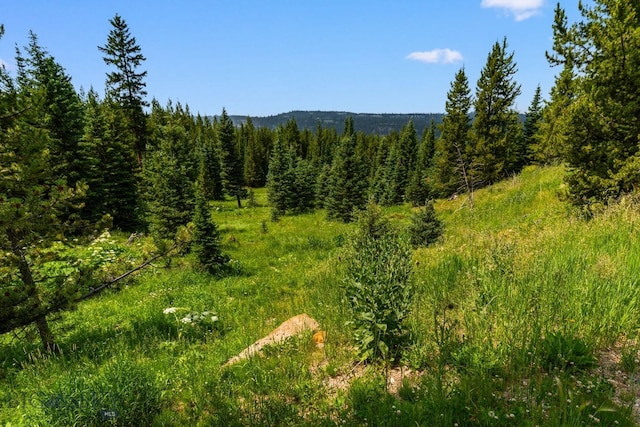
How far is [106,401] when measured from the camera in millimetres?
3824

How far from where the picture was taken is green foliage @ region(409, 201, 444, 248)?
1255 centimetres

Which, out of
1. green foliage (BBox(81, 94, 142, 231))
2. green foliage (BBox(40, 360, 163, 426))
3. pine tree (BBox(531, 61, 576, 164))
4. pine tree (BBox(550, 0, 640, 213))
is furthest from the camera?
green foliage (BBox(81, 94, 142, 231))

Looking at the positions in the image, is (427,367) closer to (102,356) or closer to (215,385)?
(215,385)

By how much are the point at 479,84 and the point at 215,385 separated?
3095 cm

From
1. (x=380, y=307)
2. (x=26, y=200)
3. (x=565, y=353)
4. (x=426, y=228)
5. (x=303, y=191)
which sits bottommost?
(x=303, y=191)

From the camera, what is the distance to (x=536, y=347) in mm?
→ 3330

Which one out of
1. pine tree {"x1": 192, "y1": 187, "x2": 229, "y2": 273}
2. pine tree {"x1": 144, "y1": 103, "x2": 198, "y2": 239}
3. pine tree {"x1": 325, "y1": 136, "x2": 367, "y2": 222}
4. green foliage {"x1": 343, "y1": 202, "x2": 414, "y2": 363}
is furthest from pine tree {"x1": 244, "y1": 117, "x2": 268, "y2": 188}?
green foliage {"x1": 343, "y1": 202, "x2": 414, "y2": 363}

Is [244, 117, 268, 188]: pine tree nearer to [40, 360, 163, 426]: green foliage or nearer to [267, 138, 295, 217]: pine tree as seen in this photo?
[267, 138, 295, 217]: pine tree

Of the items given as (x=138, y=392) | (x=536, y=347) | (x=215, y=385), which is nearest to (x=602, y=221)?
(x=536, y=347)

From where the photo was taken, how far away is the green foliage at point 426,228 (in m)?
12.5

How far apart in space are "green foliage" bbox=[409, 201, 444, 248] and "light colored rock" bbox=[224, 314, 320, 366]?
770cm

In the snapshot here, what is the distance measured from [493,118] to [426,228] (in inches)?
800

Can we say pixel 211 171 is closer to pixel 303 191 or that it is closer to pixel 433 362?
pixel 303 191

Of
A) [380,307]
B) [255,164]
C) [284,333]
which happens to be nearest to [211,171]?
[255,164]
